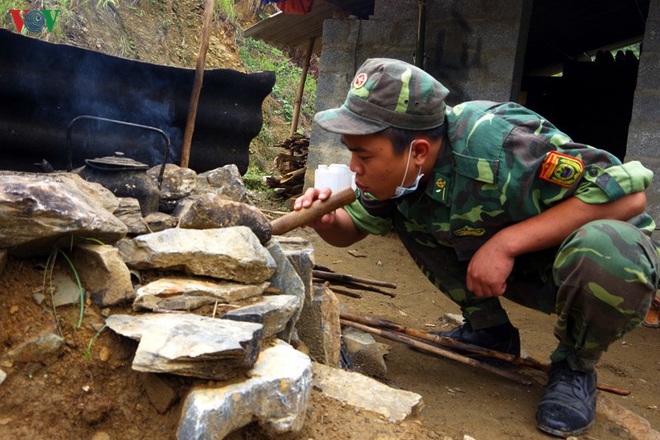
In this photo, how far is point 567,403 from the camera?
7.96 feet

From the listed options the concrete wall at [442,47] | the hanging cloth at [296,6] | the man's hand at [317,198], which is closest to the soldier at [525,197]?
the man's hand at [317,198]

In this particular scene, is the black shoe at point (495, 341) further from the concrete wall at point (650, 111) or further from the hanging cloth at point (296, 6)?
the hanging cloth at point (296, 6)

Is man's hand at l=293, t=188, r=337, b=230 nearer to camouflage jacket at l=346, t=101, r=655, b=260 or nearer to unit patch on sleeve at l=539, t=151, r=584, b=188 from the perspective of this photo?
camouflage jacket at l=346, t=101, r=655, b=260

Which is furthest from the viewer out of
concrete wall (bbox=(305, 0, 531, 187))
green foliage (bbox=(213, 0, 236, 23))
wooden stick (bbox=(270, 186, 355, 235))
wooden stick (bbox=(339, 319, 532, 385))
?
green foliage (bbox=(213, 0, 236, 23))

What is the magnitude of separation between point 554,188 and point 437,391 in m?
0.99

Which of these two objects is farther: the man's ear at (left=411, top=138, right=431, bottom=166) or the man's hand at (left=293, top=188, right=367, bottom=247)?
the man's hand at (left=293, top=188, right=367, bottom=247)

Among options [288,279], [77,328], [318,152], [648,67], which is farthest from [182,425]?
[318,152]

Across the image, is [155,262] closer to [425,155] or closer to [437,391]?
[425,155]

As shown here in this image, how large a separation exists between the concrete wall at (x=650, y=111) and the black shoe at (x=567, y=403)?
2.63 meters

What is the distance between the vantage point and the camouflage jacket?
2.34m

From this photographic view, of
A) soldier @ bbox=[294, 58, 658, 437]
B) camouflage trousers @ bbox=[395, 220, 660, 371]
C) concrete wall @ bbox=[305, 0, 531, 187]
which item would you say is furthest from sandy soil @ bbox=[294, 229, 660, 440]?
concrete wall @ bbox=[305, 0, 531, 187]

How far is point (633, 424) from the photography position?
2463mm

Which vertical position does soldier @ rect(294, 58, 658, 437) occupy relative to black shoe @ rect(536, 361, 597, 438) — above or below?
above

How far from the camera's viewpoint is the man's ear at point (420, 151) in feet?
7.83
